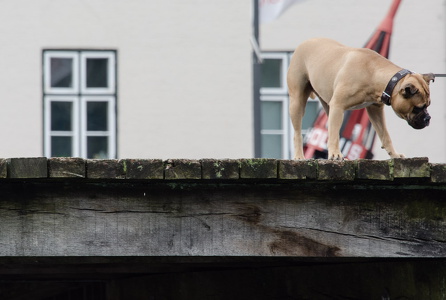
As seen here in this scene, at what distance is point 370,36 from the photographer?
66.4ft

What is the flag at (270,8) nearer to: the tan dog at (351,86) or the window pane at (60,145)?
the window pane at (60,145)

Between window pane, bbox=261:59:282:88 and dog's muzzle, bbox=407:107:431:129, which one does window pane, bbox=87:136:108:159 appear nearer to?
window pane, bbox=261:59:282:88

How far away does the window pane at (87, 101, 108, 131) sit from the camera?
20.3 meters

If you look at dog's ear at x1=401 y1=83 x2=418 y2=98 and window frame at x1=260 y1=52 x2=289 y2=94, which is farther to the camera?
window frame at x1=260 y1=52 x2=289 y2=94

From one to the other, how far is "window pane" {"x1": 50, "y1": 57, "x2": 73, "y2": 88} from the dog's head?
13.3m

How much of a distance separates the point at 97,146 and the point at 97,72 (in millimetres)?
988

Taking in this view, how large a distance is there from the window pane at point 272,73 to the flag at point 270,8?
4.15 metres

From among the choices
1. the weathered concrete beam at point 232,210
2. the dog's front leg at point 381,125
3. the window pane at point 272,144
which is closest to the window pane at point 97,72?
the window pane at point 272,144

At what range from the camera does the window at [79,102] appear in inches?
797

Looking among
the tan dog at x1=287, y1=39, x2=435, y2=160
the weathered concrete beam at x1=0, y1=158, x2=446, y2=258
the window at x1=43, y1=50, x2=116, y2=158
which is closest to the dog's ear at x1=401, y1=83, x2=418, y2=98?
the tan dog at x1=287, y1=39, x2=435, y2=160

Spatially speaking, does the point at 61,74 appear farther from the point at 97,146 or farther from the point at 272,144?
the point at 272,144

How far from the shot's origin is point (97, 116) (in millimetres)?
20312
